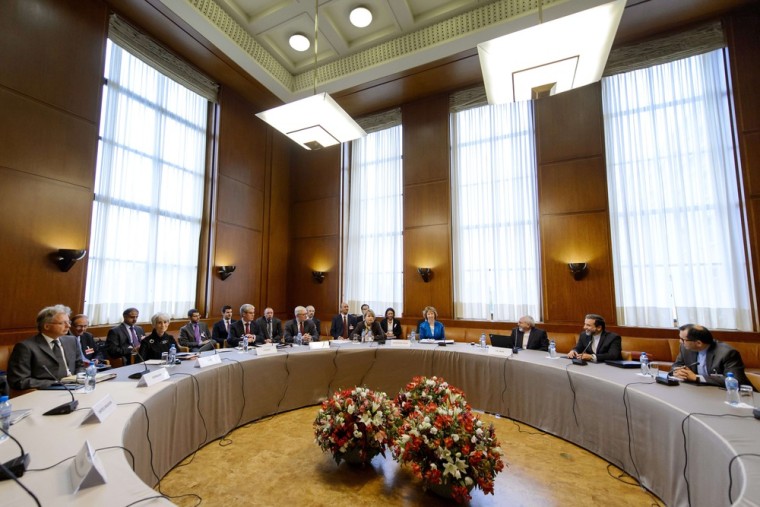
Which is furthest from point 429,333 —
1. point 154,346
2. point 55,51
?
point 55,51

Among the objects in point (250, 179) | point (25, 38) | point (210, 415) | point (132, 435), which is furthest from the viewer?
point (250, 179)

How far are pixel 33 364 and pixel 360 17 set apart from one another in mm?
5392

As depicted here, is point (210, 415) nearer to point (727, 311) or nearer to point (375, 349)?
point (375, 349)

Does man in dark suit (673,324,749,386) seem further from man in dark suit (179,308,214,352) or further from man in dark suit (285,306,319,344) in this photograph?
man in dark suit (179,308,214,352)

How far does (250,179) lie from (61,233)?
3.14 metres

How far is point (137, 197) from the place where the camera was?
4.92 meters

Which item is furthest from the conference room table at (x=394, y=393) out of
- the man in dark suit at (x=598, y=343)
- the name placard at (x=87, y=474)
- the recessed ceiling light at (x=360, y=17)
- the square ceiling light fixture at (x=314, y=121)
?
the recessed ceiling light at (x=360, y=17)

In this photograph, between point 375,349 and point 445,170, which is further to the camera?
point 445,170

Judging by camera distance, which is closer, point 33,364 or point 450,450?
point 450,450

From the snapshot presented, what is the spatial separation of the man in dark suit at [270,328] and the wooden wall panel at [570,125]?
4.72m

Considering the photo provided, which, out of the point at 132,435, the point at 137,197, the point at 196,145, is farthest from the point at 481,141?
the point at 132,435

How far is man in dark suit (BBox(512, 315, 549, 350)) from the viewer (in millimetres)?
4121

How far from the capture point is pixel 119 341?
4051mm

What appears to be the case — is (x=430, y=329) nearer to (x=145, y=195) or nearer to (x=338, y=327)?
(x=338, y=327)
